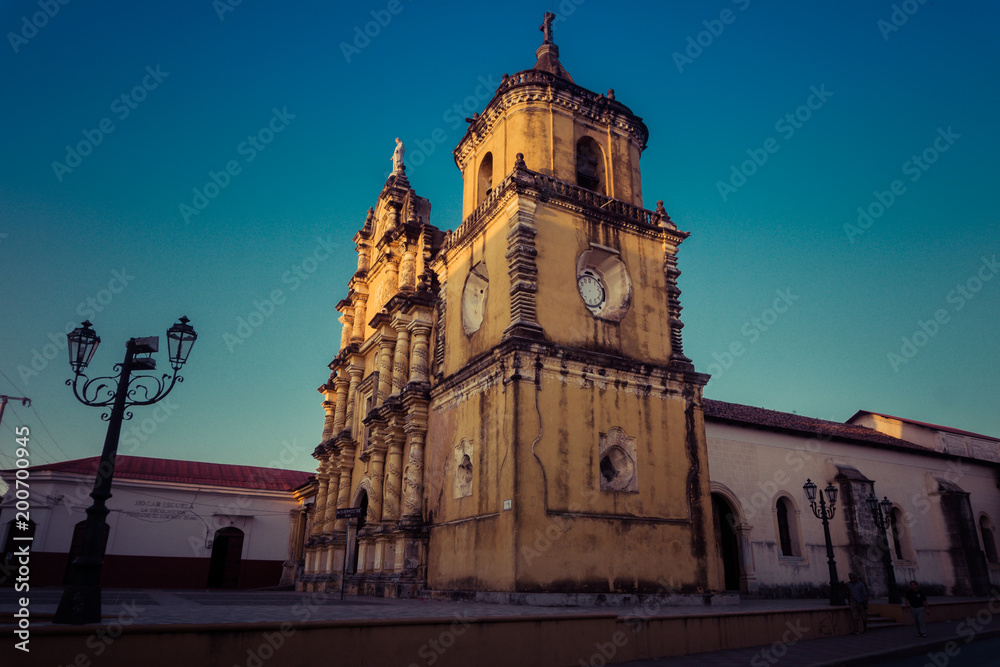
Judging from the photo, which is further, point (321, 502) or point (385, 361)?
point (321, 502)

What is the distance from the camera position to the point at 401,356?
21219 millimetres

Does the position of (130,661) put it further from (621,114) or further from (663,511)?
(621,114)

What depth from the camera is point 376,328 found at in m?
23.5

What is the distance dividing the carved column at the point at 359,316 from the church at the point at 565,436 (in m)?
0.91

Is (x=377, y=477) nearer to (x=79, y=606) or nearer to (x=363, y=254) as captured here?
(x=363, y=254)

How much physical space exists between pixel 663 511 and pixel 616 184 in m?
9.33

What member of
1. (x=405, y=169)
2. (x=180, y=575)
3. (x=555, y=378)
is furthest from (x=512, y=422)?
(x=180, y=575)

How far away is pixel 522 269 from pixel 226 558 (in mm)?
23189

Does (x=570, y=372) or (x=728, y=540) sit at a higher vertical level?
(x=570, y=372)

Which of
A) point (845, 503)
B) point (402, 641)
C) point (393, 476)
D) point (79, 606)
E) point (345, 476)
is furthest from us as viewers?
point (345, 476)

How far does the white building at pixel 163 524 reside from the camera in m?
26.5

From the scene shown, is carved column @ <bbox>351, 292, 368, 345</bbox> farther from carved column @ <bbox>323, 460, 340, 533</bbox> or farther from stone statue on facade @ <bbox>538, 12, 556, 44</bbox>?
stone statue on facade @ <bbox>538, 12, 556, 44</bbox>

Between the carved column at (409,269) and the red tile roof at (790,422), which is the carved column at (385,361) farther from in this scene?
the red tile roof at (790,422)

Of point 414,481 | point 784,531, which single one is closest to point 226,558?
point 414,481
